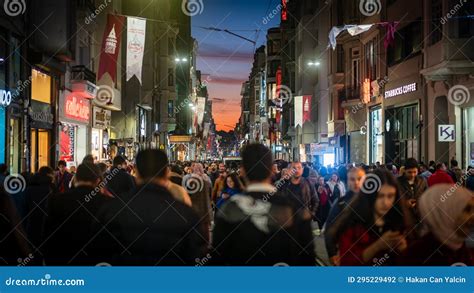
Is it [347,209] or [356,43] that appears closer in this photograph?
[347,209]

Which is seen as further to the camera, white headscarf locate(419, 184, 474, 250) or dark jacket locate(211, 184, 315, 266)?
dark jacket locate(211, 184, 315, 266)

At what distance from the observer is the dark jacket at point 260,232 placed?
194 inches

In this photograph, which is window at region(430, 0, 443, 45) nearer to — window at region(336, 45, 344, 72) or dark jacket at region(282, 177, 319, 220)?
dark jacket at region(282, 177, 319, 220)

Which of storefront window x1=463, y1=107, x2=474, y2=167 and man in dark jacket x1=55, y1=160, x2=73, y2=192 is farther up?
storefront window x1=463, y1=107, x2=474, y2=167

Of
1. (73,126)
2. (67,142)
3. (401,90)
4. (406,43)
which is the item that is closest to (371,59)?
(406,43)

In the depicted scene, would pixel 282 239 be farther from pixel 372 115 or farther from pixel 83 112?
pixel 372 115

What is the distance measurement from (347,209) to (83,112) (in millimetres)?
28391

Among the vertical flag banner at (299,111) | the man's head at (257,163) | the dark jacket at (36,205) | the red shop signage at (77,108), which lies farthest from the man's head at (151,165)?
the vertical flag banner at (299,111)

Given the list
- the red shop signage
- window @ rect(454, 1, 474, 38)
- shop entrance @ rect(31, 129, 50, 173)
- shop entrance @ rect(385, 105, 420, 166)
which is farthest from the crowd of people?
shop entrance @ rect(385, 105, 420, 166)

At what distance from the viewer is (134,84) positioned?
169 feet

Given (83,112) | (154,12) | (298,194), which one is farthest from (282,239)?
(154,12)

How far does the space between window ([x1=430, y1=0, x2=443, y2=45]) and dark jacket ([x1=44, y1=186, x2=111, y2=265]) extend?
840 inches

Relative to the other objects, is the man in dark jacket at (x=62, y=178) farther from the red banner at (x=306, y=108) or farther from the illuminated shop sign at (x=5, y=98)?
the red banner at (x=306, y=108)

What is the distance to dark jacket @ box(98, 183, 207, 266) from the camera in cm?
513
